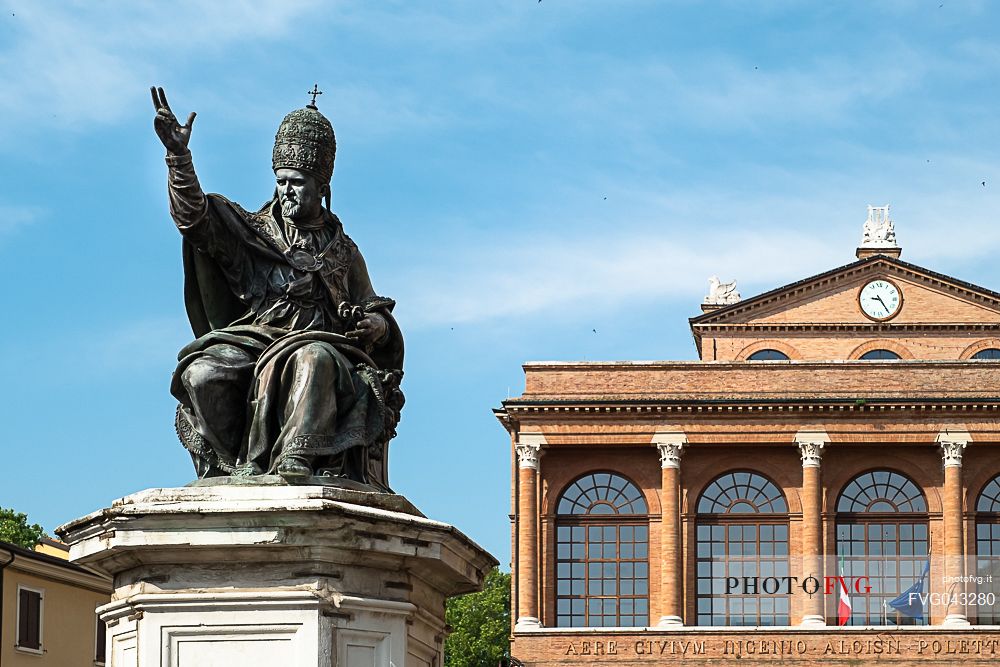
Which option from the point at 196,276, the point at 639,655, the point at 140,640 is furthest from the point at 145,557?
the point at 639,655

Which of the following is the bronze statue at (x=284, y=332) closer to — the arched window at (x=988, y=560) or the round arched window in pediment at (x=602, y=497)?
the round arched window in pediment at (x=602, y=497)

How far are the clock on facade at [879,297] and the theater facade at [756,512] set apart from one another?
619 cm

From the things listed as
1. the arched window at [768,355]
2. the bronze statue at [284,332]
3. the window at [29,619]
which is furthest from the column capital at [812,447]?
the bronze statue at [284,332]

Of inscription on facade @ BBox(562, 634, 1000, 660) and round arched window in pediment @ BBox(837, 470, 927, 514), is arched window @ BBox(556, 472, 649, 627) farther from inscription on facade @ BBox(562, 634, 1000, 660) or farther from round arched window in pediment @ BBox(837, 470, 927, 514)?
round arched window in pediment @ BBox(837, 470, 927, 514)

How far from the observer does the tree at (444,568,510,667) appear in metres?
69.9

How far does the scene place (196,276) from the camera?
6.35 m

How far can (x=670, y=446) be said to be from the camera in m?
54.0

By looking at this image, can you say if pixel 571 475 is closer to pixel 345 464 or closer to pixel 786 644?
pixel 786 644

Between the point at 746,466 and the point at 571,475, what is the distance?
183 inches

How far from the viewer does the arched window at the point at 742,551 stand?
53531 mm

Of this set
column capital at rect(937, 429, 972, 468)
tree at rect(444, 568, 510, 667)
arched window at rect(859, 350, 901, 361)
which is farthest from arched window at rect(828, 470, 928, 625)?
tree at rect(444, 568, 510, 667)

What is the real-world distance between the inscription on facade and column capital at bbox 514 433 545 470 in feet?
15.9

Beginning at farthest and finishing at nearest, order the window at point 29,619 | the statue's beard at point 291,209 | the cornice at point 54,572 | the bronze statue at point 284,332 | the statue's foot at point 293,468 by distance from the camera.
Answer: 1. the window at point 29,619
2. the cornice at point 54,572
3. the statue's beard at point 291,209
4. the bronze statue at point 284,332
5. the statue's foot at point 293,468

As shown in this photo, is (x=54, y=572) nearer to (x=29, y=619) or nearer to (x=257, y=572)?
(x=29, y=619)
